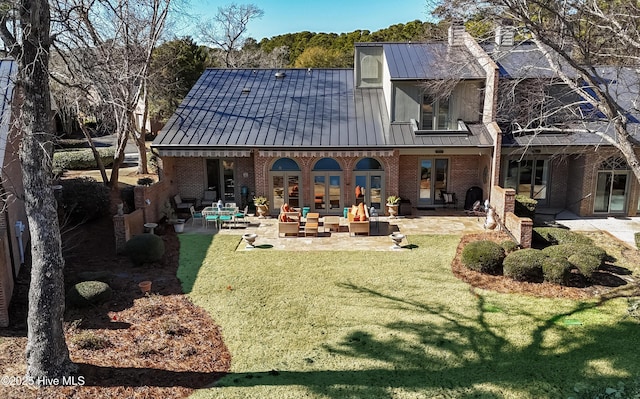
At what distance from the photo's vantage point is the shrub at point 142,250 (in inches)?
650

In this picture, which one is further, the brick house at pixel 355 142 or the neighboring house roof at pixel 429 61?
the neighboring house roof at pixel 429 61

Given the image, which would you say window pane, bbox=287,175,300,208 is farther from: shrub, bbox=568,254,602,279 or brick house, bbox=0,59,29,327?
shrub, bbox=568,254,602,279

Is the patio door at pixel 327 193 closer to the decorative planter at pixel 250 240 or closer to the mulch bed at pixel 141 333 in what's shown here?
the decorative planter at pixel 250 240

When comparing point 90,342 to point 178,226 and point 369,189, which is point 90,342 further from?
point 369,189

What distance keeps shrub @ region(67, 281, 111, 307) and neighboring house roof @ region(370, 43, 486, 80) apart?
52.8 ft

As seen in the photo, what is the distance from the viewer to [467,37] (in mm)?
25281

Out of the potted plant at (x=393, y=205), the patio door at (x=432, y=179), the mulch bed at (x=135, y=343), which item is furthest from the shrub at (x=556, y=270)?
the mulch bed at (x=135, y=343)

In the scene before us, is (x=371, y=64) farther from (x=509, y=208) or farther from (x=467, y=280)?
(x=467, y=280)

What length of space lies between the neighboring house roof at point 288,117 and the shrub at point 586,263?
8.07 m

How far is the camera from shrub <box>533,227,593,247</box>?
1767 cm

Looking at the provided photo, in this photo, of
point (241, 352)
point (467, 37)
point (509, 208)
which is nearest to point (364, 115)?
point (467, 37)

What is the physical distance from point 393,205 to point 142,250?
11136mm

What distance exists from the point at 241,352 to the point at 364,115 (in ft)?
52.9

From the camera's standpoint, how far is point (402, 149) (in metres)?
22.7
